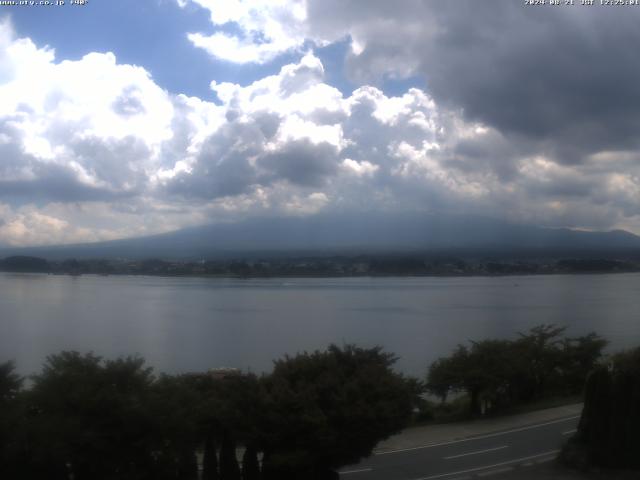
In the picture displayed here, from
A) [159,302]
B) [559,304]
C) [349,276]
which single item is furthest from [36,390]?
[349,276]

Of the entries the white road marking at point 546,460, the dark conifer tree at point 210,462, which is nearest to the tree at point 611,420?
the white road marking at point 546,460

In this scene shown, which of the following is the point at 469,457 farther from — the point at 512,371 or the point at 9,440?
the point at 9,440

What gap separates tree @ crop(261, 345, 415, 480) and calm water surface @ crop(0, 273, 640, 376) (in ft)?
46.4

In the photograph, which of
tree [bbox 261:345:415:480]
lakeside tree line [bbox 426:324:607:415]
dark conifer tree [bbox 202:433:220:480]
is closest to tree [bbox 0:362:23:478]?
dark conifer tree [bbox 202:433:220:480]

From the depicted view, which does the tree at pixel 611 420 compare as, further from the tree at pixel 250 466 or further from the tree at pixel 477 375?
the tree at pixel 477 375

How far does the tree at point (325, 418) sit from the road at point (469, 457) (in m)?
1.28

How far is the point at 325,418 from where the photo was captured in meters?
9.11

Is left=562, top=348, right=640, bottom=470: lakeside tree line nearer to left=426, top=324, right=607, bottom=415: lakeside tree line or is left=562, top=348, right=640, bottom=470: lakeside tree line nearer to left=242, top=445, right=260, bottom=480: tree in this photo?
left=242, top=445, right=260, bottom=480: tree

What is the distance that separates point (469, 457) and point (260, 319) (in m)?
32.1

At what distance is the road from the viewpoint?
10.6 m

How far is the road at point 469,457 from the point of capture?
1060cm


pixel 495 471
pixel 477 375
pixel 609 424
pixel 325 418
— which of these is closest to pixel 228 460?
pixel 325 418

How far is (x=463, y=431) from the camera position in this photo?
14156 mm

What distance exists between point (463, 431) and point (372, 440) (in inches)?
212
